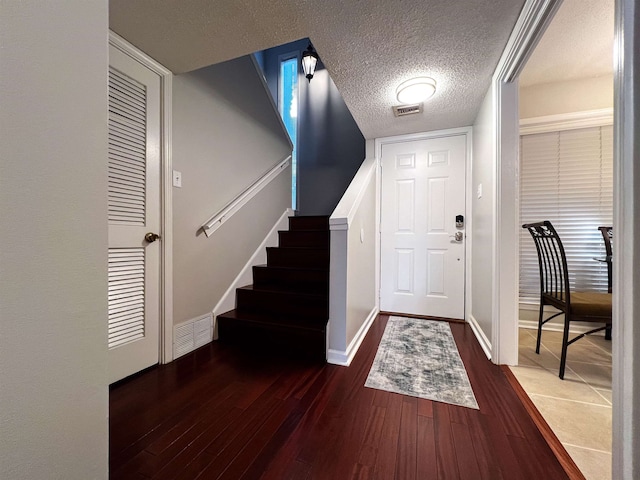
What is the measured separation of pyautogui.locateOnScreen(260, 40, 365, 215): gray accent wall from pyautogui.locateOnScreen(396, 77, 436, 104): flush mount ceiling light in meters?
1.46

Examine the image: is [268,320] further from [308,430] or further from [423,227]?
[423,227]

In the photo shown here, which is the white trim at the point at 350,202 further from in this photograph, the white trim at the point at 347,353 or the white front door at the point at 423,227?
the white trim at the point at 347,353

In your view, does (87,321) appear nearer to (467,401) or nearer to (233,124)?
(467,401)

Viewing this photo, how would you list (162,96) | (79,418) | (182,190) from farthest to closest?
(182,190), (162,96), (79,418)

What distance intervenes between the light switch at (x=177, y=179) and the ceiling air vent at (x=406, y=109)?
6.20 ft

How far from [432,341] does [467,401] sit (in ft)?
2.60

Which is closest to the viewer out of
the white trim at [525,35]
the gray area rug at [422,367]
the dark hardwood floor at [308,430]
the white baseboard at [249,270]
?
the dark hardwood floor at [308,430]

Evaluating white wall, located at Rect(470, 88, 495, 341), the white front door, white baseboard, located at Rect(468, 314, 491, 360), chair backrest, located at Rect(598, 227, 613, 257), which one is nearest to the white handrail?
the white front door

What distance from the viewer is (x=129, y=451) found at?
1035 mm

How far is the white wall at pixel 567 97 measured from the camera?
234 centimetres

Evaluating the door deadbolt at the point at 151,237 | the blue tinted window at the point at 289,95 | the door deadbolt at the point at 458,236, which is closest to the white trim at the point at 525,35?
the door deadbolt at the point at 458,236

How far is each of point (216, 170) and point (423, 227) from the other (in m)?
2.19

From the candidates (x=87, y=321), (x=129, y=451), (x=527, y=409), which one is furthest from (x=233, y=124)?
(x=527, y=409)

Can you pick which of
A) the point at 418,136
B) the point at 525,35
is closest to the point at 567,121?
the point at 418,136
